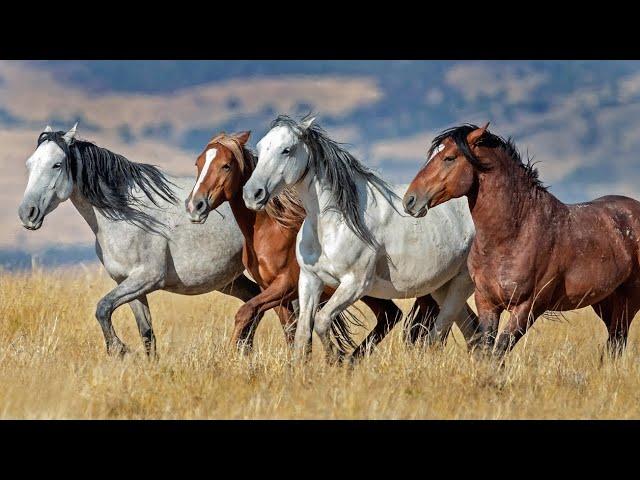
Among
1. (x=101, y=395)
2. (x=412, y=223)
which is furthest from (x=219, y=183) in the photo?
(x=101, y=395)

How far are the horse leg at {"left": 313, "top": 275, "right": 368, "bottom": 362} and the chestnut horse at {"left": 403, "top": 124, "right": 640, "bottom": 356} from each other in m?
0.95

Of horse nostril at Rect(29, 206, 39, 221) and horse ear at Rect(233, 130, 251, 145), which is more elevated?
horse ear at Rect(233, 130, 251, 145)

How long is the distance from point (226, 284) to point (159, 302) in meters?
4.55

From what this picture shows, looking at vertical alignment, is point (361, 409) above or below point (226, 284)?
below

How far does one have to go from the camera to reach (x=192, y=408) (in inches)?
255

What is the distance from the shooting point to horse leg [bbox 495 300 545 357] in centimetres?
745

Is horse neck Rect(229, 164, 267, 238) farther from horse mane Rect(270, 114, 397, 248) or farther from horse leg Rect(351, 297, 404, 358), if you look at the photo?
horse leg Rect(351, 297, 404, 358)

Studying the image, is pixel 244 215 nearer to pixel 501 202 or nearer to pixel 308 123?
pixel 308 123

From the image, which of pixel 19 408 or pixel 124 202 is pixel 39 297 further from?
pixel 19 408

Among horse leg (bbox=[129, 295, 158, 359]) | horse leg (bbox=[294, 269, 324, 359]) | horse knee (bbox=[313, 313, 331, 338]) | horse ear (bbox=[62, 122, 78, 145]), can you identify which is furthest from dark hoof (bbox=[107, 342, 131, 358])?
horse knee (bbox=[313, 313, 331, 338])

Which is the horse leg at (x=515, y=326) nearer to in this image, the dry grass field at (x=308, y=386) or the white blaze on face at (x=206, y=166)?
the dry grass field at (x=308, y=386)

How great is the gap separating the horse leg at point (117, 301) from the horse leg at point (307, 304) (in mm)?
1869

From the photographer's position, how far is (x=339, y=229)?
26.1 ft

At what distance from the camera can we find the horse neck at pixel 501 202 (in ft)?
24.8
